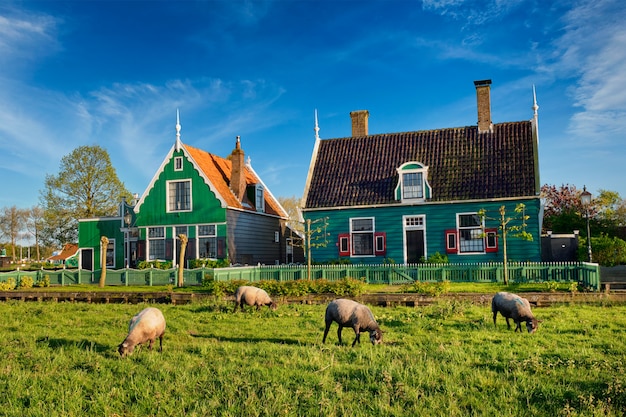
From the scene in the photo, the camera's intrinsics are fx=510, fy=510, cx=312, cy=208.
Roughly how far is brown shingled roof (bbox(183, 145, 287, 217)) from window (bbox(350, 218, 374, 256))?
764 cm

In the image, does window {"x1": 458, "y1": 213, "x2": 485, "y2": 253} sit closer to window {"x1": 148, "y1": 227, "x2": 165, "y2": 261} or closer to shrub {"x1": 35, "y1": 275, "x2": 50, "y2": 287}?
window {"x1": 148, "y1": 227, "x2": 165, "y2": 261}

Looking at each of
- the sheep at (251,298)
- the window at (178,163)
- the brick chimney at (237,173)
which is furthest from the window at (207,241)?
the sheep at (251,298)

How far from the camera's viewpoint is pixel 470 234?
27.6 meters

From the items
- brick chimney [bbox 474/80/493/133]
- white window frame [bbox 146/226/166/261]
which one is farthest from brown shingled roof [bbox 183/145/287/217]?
brick chimney [bbox 474/80/493/133]

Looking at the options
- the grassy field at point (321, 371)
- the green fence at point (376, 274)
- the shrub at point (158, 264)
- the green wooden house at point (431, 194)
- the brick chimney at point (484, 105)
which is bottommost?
the grassy field at point (321, 371)

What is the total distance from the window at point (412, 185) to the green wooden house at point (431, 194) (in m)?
0.06

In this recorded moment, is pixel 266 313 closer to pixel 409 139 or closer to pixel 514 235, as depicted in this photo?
pixel 514 235

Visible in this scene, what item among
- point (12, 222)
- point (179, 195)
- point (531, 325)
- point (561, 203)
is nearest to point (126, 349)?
point (531, 325)

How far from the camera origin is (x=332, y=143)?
108 feet

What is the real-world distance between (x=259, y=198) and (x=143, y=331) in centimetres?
2514

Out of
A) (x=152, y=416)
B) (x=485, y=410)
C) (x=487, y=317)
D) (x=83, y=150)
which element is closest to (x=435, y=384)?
(x=485, y=410)

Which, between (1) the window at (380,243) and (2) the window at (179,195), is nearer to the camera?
(1) the window at (380,243)

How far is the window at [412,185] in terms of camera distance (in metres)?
28.5

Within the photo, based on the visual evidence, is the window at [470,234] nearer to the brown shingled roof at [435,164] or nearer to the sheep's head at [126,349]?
the brown shingled roof at [435,164]
